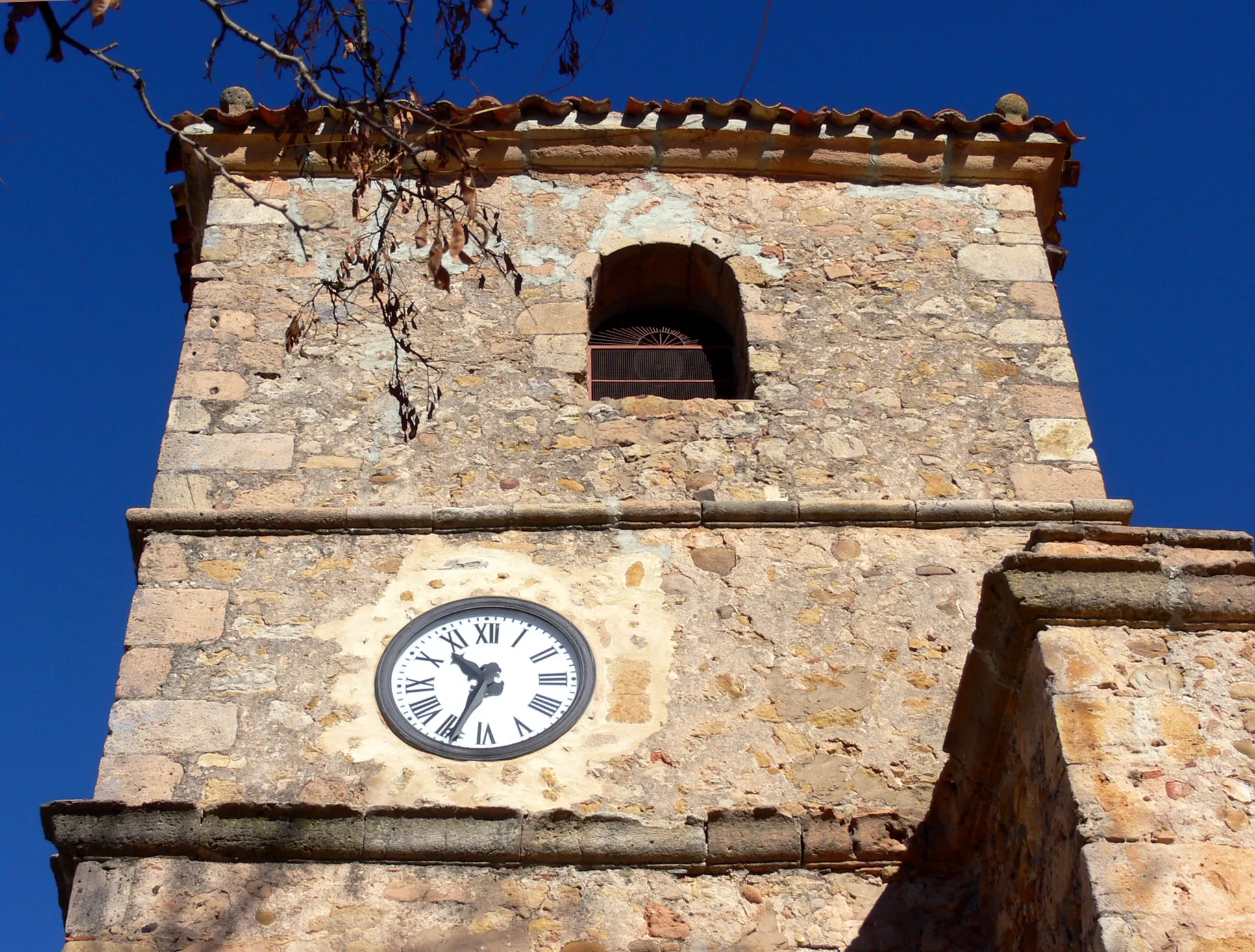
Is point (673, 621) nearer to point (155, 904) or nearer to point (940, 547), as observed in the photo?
point (940, 547)

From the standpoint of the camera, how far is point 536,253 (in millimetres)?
8422

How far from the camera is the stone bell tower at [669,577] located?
524cm

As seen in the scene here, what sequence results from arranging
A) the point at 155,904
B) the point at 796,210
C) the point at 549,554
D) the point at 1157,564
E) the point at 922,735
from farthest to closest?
the point at 796,210, the point at 549,554, the point at 922,735, the point at 155,904, the point at 1157,564

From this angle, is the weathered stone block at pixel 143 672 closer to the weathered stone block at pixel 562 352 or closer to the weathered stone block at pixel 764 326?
the weathered stone block at pixel 562 352

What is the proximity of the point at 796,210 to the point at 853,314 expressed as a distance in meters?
0.86

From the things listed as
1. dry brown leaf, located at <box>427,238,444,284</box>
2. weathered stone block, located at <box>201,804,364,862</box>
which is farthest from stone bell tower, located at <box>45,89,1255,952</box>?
dry brown leaf, located at <box>427,238,444,284</box>

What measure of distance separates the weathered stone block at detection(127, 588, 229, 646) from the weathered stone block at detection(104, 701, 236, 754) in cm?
32

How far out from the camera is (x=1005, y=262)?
8461 millimetres

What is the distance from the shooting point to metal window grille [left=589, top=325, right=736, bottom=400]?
8.32 meters

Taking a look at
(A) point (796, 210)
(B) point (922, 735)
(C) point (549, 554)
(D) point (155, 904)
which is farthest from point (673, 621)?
(A) point (796, 210)

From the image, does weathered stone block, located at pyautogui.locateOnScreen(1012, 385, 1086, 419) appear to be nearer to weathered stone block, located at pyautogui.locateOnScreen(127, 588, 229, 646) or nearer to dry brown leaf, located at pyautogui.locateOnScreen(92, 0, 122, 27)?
weathered stone block, located at pyautogui.locateOnScreen(127, 588, 229, 646)

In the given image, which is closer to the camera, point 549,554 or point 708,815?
A: point 708,815

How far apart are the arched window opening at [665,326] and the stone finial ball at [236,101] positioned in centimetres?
220

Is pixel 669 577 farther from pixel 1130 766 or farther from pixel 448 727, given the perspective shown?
pixel 1130 766
